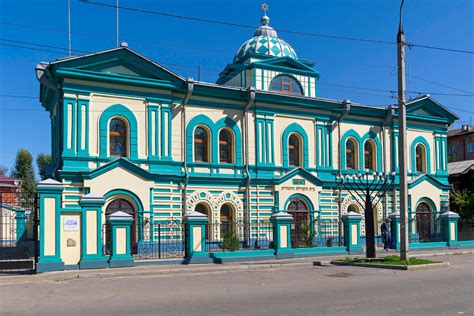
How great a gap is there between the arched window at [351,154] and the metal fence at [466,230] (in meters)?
7.35

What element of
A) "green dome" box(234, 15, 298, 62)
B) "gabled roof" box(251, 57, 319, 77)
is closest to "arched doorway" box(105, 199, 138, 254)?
"gabled roof" box(251, 57, 319, 77)

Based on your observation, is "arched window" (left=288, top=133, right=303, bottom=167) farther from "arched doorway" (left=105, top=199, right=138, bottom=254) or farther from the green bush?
"arched doorway" (left=105, top=199, right=138, bottom=254)

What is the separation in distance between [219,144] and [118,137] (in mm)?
5196

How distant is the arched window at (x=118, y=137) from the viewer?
943 inches

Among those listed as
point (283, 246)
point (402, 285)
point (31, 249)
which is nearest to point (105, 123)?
point (31, 249)

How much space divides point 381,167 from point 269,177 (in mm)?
7808

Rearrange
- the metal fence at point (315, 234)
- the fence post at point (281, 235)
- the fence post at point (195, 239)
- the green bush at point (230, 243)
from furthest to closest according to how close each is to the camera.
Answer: the metal fence at point (315, 234), the green bush at point (230, 243), the fence post at point (281, 235), the fence post at point (195, 239)

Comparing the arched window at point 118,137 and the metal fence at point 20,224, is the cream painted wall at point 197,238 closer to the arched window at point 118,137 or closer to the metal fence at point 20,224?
the metal fence at point 20,224

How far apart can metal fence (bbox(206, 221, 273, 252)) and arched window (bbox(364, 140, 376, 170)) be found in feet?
27.1

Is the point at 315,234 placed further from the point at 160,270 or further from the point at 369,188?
the point at 160,270

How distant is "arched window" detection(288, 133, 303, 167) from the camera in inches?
1141

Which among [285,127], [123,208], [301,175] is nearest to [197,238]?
[123,208]

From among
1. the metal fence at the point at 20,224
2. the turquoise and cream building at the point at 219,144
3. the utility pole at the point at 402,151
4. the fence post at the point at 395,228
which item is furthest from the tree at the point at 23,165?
the utility pole at the point at 402,151

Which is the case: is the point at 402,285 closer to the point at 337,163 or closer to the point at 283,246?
the point at 283,246
